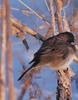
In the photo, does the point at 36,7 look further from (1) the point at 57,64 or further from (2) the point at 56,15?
(1) the point at 57,64

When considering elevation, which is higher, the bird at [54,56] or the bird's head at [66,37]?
the bird's head at [66,37]

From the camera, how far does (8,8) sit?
17.6 inches

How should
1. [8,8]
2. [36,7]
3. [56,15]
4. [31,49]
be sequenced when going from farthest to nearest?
[36,7], [31,49], [56,15], [8,8]

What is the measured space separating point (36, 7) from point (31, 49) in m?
0.22

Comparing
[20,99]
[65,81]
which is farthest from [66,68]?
[20,99]

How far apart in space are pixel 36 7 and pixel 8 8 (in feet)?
3.39

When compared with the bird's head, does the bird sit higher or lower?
lower

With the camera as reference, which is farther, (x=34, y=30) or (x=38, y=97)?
(x=34, y=30)

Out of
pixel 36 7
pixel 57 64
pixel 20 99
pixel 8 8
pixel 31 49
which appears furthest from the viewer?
pixel 36 7

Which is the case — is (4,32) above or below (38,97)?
above

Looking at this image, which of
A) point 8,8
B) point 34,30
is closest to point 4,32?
point 8,8

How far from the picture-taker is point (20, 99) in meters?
0.60

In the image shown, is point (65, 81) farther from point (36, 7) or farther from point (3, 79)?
point (3, 79)

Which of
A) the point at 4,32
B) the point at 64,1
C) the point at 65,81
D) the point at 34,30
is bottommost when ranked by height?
the point at 65,81
